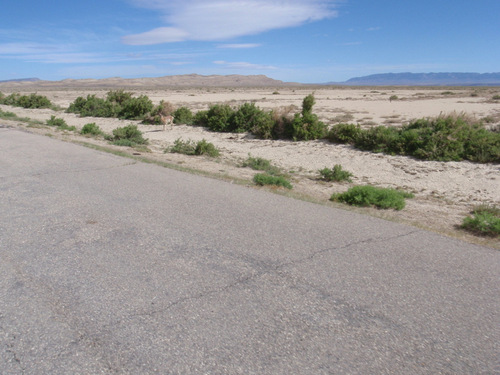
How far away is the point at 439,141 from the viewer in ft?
47.8

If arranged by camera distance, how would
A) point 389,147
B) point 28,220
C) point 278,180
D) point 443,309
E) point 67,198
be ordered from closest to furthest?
point 443,309, point 28,220, point 67,198, point 278,180, point 389,147

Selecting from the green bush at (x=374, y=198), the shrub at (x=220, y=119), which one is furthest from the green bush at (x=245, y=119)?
the green bush at (x=374, y=198)

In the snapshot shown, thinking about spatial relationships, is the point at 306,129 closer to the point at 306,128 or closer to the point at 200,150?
the point at 306,128

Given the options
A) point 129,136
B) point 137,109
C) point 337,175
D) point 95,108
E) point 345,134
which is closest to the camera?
point 337,175

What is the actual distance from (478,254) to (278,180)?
17.3 feet

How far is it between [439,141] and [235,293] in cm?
1253

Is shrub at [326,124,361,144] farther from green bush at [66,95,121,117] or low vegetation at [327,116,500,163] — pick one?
green bush at [66,95,121,117]

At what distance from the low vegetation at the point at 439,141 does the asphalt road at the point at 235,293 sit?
28.3 feet

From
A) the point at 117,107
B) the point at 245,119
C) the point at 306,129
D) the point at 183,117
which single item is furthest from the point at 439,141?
the point at 117,107

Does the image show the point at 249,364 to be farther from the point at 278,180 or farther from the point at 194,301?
the point at 278,180

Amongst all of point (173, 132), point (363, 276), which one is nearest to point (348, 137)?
point (173, 132)

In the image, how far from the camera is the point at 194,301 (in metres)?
4.12

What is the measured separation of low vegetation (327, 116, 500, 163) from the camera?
548 inches

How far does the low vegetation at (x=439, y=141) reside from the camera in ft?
45.6
